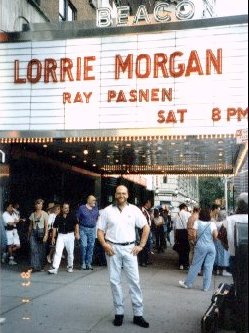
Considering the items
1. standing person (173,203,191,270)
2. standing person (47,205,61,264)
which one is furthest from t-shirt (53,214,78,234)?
standing person (173,203,191,270)

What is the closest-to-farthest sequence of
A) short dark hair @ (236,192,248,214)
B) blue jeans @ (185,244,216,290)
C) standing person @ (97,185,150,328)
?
1. short dark hair @ (236,192,248,214)
2. standing person @ (97,185,150,328)
3. blue jeans @ (185,244,216,290)

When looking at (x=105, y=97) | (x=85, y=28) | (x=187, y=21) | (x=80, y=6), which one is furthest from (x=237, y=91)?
(x=80, y=6)

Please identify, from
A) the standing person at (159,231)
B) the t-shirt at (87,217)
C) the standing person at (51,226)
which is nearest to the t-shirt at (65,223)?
the t-shirt at (87,217)

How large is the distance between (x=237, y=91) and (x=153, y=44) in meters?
2.21

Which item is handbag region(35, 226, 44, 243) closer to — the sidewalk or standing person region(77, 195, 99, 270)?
the sidewalk

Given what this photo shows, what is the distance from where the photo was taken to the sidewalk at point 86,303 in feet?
20.3

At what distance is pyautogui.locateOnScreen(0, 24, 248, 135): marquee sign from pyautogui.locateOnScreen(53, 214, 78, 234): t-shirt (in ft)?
7.36

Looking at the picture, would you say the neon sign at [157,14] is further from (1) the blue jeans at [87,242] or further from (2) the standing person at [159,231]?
(2) the standing person at [159,231]

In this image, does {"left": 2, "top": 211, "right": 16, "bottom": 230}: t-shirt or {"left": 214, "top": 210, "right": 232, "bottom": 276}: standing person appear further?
{"left": 2, "top": 211, "right": 16, "bottom": 230}: t-shirt

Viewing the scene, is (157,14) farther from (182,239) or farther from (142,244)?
(142,244)

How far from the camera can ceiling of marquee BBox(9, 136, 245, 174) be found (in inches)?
548

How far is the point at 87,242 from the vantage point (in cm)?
1172

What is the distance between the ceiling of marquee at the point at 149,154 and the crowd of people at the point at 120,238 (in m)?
2.10

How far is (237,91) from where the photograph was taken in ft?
33.3
